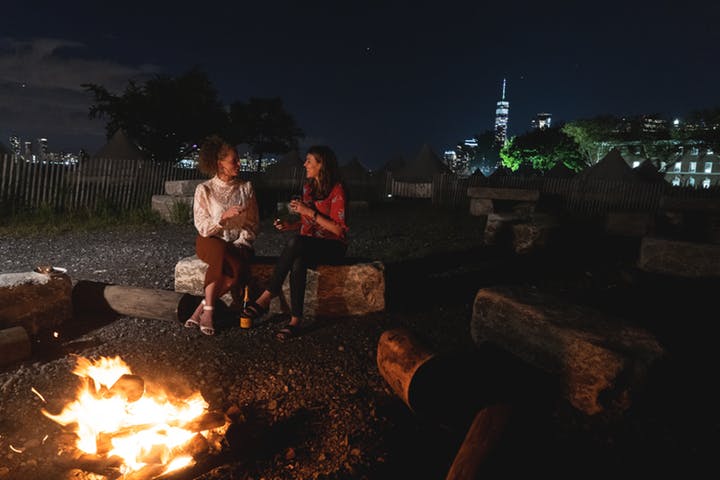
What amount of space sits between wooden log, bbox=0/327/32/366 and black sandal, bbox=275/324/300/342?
74.3 inches

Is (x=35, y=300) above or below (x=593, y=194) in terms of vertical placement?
below

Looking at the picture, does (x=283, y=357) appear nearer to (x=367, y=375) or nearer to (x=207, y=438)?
(x=367, y=375)

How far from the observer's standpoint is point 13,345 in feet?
10.6

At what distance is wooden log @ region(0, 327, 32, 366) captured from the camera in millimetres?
3172

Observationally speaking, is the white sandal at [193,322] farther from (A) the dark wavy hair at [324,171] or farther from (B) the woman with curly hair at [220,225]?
(A) the dark wavy hair at [324,171]

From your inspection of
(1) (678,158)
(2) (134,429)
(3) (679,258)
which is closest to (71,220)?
(2) (134,429)

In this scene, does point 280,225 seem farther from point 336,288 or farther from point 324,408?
point 324,408

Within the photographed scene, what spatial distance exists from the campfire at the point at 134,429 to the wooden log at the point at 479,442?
126 centimetres

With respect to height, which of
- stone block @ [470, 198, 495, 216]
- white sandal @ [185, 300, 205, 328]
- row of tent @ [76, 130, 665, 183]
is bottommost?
white sandal @ [185, 300, 205, 328]

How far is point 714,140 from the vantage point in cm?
3634

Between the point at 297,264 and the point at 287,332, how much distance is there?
616mm

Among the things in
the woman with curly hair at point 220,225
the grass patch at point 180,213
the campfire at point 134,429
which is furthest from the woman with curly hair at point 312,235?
the grass patch at point 180,213

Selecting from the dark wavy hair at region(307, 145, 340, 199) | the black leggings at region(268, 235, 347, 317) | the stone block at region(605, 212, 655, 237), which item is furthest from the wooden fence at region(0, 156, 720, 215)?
the stone block at region(605, 212, 655, 237)

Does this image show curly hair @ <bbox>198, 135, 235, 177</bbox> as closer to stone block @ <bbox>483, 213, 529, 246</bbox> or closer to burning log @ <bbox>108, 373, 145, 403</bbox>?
burning log @ <bbox>108, 373, 145, 403</bbox>
